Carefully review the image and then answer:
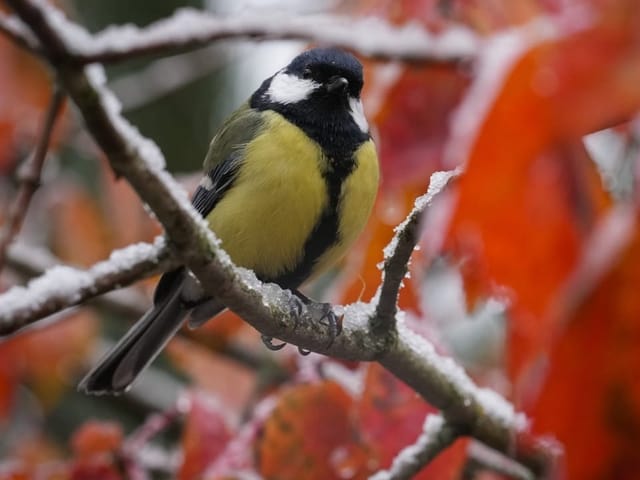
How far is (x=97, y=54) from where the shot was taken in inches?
24.5

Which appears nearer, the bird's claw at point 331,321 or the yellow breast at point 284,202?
the bird's claw at point 331,321

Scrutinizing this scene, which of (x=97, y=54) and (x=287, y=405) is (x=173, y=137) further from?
(x=97, y=54)

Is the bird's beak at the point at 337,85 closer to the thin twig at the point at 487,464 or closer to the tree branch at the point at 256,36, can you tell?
the tree branch at the point at 256,36

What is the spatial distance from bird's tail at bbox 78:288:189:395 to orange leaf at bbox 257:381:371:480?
0.80ft

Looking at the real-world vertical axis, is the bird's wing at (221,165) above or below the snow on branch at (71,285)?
above

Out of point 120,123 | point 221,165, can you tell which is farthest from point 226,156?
point 120,123

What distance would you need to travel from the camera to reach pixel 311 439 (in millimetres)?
1215

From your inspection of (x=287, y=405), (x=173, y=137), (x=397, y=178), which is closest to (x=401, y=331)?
(x=287, y=405)

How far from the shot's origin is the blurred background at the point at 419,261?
17.2 inches

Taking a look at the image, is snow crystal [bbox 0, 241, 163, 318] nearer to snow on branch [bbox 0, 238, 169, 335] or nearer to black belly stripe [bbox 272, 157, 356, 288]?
snow on branch [bbox 0, 238, 169, 335]

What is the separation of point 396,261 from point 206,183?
61cm

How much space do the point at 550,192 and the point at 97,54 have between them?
336mm

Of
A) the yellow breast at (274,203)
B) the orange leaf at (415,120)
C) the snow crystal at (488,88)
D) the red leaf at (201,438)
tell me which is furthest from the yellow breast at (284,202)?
the snow crystal at (488,88)

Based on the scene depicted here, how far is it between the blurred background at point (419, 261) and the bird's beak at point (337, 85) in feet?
0.37
